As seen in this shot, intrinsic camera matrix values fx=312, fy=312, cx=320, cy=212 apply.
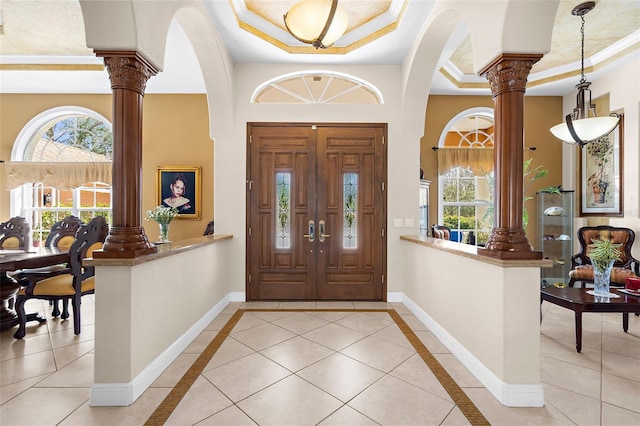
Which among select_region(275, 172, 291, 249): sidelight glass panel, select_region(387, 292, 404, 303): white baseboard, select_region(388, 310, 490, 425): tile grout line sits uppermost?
select_region(275, 172, 291, 249): sidelight glass panel

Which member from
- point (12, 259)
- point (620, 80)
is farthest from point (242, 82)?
point (620, 80)

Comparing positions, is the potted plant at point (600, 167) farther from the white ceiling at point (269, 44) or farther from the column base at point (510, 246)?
the column base at point (510, 246)

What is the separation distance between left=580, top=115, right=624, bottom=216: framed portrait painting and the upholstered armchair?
0.43 metres

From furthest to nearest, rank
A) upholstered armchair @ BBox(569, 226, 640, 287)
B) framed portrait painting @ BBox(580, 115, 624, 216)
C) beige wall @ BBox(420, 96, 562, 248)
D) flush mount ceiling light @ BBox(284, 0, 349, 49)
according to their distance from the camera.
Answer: beige wall @ BBox(420, 96, 562, 248)
framed portrait painting @ BBox(580, 115, 624, 216)
upholstered armchair @ BBox(569, 226, 640, 287)
flush mount ceiling light @ BBox(284, 0, 349, 49)

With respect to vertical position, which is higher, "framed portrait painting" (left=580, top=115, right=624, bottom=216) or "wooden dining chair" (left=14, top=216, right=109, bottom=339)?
"framed portrait painting" (left=580, top=115, right=624, bottom=216)

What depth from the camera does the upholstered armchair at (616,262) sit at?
4.28 meters

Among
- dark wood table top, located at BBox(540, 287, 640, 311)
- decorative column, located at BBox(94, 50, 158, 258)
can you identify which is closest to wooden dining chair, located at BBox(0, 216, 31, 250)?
decorative column, located at BBox(94, 50, 158, 258)

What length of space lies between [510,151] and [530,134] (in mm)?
4524

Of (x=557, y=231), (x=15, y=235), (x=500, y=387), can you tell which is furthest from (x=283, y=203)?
(x=557, y=231)

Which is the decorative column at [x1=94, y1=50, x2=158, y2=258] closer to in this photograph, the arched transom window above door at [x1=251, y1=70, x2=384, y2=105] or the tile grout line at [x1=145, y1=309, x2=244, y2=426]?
the tile grout line at [x1=145, y1=309, x2=244, y2=426]

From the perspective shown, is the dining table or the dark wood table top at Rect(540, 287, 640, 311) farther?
the dining table

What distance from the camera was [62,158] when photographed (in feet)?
20.2

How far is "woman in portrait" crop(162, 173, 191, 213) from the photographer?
5906 mm

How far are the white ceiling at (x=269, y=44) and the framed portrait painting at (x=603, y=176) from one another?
3.74 ft
